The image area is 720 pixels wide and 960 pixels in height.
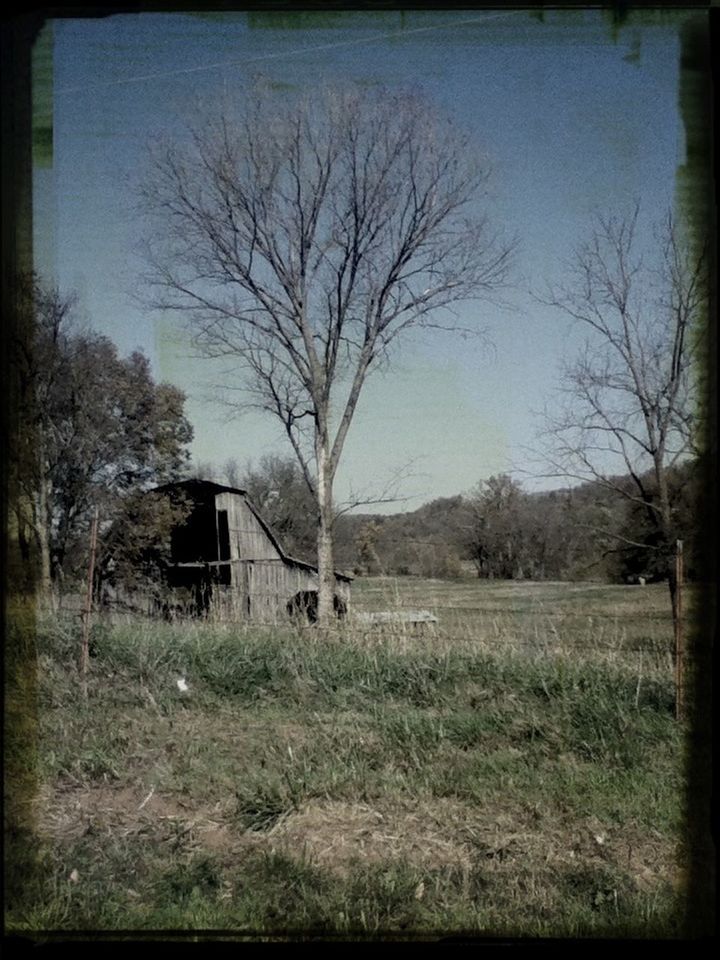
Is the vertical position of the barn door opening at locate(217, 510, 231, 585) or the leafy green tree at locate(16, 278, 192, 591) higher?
the leafy green tree at locate(16, 278, 192, 591)

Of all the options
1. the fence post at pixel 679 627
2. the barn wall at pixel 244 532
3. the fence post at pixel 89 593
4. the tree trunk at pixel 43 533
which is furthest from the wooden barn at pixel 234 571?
the fence post at pixel 679 627

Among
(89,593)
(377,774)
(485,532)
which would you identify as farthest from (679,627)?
(89,593)

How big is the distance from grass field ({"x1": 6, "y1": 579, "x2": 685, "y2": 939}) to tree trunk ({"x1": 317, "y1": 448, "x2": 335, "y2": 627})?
0.42 ft

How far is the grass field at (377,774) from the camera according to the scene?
9.25 feet

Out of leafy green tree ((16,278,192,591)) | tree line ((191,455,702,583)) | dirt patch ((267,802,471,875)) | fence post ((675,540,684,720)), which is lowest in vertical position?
dirt patch ((267,802,471,875))

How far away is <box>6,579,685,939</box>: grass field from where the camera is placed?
282cm

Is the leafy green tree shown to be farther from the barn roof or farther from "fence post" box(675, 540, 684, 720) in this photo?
"fence post" box(675, 540, 684, 720)

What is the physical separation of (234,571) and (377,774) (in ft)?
3.70

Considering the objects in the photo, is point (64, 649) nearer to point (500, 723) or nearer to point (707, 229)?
point (500, 723)

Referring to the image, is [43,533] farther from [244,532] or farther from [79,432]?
[244,532]

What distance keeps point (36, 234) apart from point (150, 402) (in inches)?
30.4

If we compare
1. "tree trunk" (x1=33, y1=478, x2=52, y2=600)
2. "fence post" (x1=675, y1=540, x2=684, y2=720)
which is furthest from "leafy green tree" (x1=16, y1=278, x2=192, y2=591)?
"fence post" (x1=675, y1=540, x2=684, y2=720)

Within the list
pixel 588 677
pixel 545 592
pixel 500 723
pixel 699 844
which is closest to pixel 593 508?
pixel 545 592

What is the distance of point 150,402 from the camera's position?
327cm
